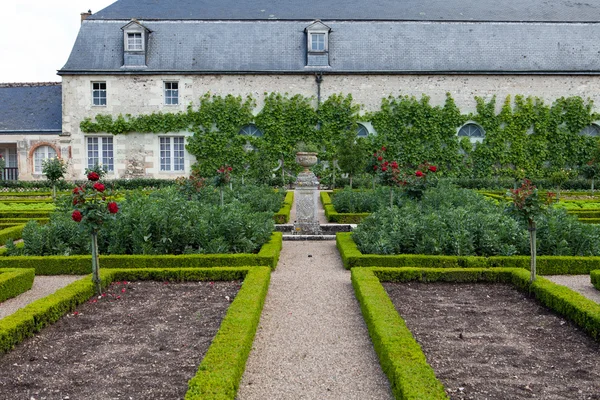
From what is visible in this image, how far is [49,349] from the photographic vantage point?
4867mm

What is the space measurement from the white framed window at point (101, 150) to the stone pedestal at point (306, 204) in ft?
47.9

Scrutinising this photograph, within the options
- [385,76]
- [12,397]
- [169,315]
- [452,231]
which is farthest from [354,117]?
[12,397]

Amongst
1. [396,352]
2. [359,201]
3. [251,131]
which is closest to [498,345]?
[396,352]

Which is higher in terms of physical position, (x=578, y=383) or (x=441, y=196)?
(x=441, y=196)

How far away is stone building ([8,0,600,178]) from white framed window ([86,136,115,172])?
0.04m

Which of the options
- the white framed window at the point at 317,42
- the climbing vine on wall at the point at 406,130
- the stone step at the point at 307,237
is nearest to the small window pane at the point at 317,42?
the white framed window at the point at 317,42

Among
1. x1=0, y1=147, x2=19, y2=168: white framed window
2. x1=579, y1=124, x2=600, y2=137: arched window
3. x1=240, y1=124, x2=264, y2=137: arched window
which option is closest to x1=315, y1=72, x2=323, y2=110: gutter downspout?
x1=240, y1=124, x2=264, y2=137: arched window

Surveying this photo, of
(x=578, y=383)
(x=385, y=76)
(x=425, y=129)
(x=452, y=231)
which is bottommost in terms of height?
(x=578, y=383)

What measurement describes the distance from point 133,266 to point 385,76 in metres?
17.7

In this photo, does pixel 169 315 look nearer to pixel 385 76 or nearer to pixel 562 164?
pixel 385 76

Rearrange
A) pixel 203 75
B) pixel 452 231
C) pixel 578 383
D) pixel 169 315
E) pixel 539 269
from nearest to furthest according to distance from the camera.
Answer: pixel 578 383
pixel 169 315
pixel 539 269
pixel 452 231
pixel 203 75

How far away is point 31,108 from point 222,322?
2352 centimetres

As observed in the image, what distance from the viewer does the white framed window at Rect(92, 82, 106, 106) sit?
→ 2322cm

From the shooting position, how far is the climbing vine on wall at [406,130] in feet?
76.4
